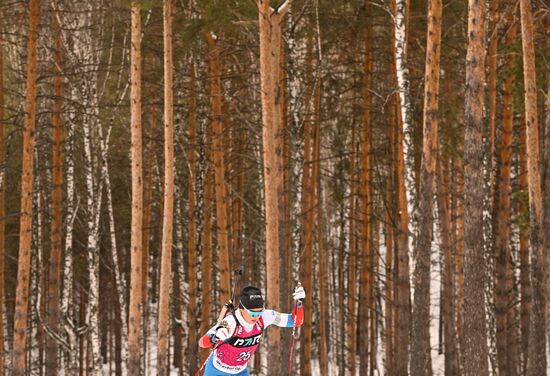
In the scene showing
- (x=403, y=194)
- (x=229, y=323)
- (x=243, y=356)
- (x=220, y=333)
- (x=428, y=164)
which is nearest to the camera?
(x=220, y=333)

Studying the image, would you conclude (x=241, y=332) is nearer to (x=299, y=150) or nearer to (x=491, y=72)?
(x=299, y=150)

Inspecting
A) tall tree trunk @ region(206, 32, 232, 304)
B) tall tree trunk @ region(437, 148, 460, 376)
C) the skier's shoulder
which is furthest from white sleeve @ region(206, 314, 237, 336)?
tall tree trunk @ region(437, 148, 460, 376)

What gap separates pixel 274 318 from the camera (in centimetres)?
845

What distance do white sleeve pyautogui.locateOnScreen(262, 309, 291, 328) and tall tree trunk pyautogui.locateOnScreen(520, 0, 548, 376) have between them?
202 inches

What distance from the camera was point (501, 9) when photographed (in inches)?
639

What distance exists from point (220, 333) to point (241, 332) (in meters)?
0.37

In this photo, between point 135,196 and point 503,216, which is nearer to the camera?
point 135,196

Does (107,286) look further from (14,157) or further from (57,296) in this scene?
(57,296)

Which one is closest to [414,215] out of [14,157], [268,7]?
[268,7]

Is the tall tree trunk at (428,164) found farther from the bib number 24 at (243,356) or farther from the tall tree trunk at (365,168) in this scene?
the bib number 24 at (243,356)

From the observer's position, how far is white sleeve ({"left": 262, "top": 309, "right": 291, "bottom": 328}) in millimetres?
8344

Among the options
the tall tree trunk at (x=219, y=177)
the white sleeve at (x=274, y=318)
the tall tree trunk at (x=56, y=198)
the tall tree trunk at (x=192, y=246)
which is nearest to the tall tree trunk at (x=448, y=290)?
the tall tree trunk at (x=219, y=177)

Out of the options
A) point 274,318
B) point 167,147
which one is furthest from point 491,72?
point 274,318

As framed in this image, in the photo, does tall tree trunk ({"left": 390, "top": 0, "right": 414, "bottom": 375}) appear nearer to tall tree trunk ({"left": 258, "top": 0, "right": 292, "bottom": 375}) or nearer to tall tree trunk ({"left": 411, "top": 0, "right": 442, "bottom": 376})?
tall tree trunk ({"left": 411, "top": 0, "right": 442, "bottom": 376})
